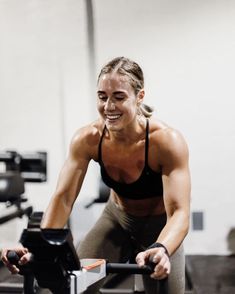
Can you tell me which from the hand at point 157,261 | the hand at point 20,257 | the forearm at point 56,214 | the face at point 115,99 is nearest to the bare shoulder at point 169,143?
the face at point 115,99

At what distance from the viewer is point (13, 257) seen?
132 centimetres

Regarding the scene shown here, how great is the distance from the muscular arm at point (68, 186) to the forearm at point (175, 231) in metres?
0.44

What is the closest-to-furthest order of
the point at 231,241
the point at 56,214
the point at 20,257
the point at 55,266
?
1. the point at 55,266
2. the point at 20,257
3. the point at 56,214
4. the point at 231,241

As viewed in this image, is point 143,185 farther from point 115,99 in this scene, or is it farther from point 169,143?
point 115,99

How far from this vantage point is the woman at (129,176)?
67.8 inches

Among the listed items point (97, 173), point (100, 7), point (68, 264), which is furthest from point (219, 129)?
point (68, 264)

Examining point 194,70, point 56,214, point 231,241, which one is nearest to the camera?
point 56,214

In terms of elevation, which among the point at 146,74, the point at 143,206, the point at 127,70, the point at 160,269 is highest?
the point at 127,70

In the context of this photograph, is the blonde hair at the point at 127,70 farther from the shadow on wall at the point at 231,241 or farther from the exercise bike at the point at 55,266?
the shadow on wall at the point at 231,241

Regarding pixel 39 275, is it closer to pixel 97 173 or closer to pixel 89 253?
pixel 89 253

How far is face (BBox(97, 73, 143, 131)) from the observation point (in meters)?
1.69

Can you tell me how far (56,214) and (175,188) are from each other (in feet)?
1.61

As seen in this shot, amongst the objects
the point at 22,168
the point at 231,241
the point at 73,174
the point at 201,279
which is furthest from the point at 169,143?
the point at 231,241

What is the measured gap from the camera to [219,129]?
3.96 meters
